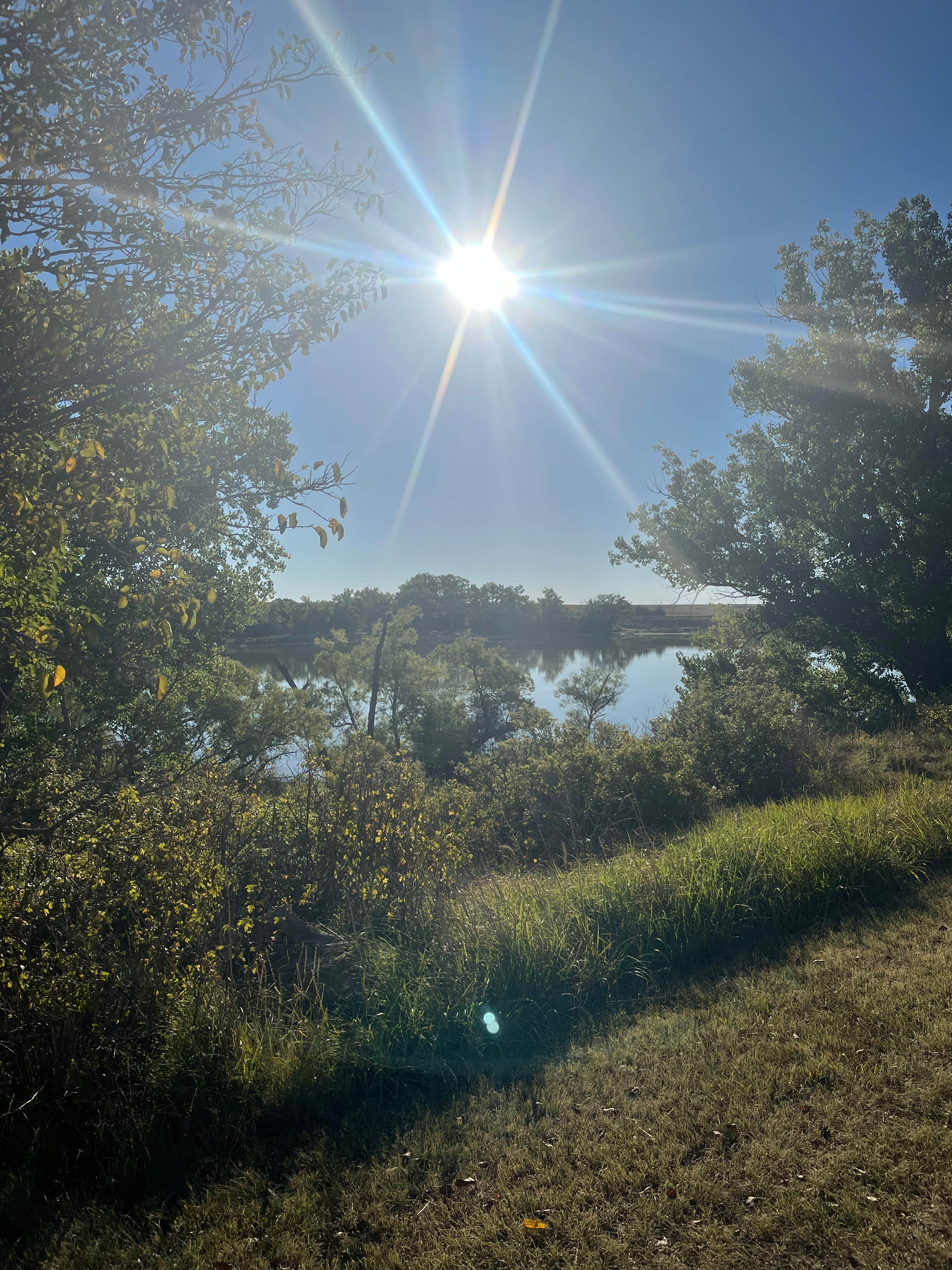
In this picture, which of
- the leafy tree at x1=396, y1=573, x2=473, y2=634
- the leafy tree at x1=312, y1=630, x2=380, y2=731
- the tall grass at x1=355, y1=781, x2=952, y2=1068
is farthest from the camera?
the leafy tree at x1=396, y1=573, x2=473, y2=634

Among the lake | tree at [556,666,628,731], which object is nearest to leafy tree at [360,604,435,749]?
the lake

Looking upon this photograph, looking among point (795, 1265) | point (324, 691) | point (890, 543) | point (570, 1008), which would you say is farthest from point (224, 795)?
point (324, 691)

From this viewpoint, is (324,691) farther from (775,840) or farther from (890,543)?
(775,840)

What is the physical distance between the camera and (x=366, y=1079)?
3.89m

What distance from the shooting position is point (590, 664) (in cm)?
7538

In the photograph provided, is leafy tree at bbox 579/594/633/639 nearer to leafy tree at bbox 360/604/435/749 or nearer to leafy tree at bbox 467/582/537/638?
leafy tree at bbox 467/582/537/638

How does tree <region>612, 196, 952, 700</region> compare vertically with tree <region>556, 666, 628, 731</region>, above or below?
above

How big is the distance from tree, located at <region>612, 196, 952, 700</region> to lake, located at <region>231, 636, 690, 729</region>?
18.1 meters

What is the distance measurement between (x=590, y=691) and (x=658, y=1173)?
42.5 meters

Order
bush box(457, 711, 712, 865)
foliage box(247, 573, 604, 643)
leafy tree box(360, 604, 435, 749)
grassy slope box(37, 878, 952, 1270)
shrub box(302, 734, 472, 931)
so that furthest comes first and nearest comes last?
foliage box(247, 573, 604, 643), leafy tree box(360, 604, 435, 749), bush box(457, 711, 712, 865), shrub box(302, 734, 472, 931), grassy slope box(37, 878, 952, 1270)

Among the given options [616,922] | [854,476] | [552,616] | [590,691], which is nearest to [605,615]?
[552,616]

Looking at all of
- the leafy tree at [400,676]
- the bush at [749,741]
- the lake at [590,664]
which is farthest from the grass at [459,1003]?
the leafy tree at [400,676]

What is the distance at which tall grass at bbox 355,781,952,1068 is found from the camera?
4410 millimetres

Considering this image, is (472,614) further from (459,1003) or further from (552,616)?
(459,1003)
